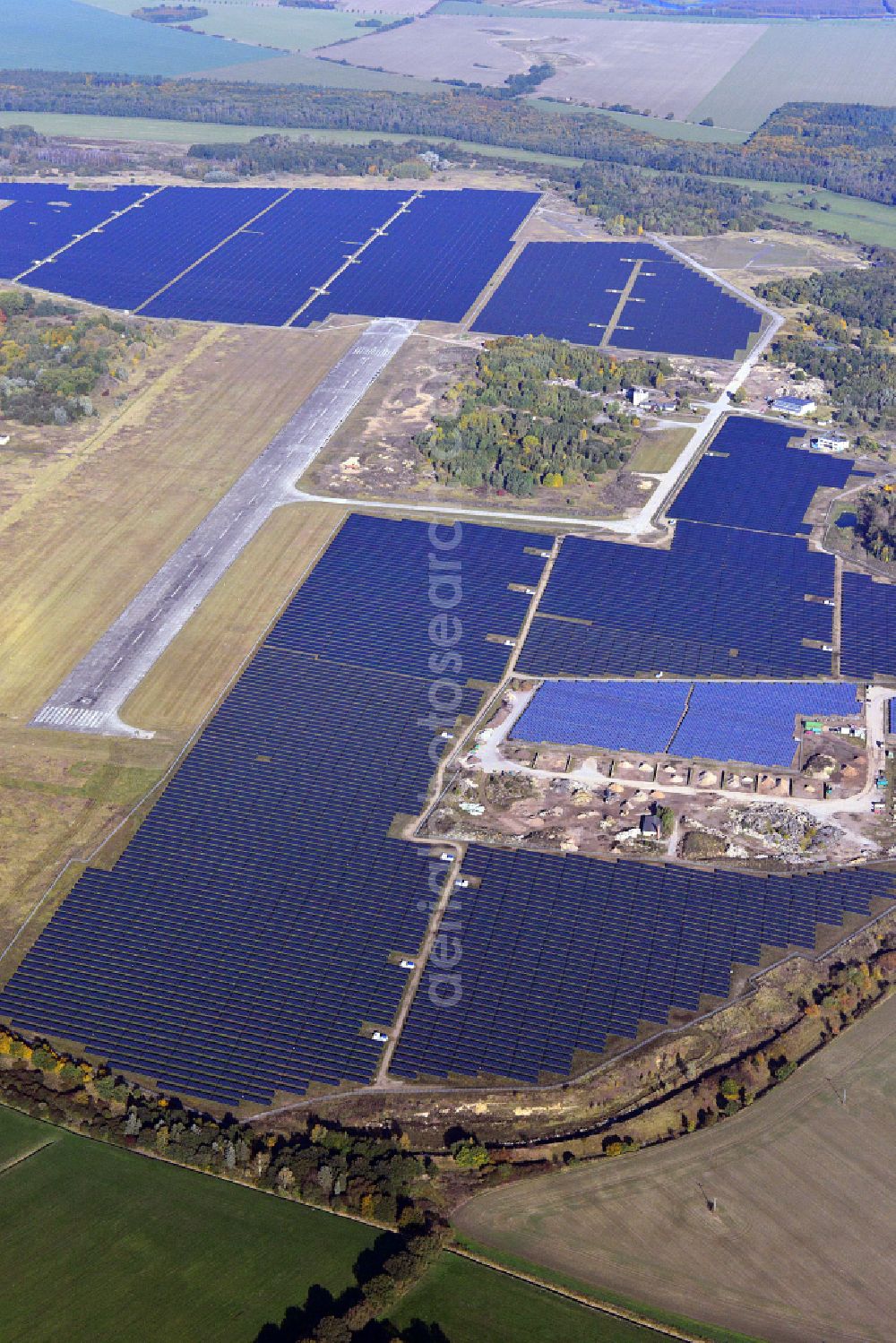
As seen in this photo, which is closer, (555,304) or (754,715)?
(754,715)

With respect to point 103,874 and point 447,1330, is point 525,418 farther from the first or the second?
point 447,1330

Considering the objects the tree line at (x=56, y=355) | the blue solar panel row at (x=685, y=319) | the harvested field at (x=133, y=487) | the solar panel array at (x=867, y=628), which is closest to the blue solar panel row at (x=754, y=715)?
the solar panel array at (x=867, y=628)

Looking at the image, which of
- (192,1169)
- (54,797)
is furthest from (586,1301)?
(54,797)

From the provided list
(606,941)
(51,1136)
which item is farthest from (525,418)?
(51,1136)

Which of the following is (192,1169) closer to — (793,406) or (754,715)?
(754,715)

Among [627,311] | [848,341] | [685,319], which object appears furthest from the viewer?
[627,311]

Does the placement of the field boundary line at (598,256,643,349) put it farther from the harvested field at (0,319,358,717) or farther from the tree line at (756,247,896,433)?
the harvested field at (0,319,358,717)

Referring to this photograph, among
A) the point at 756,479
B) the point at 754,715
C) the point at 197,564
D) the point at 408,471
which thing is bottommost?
the point at 754,715
